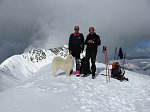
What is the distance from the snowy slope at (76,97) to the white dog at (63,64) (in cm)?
61

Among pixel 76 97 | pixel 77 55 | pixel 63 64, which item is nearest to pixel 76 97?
pixel 76 97

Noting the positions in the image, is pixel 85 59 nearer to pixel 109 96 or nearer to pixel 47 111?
pixel 109 96

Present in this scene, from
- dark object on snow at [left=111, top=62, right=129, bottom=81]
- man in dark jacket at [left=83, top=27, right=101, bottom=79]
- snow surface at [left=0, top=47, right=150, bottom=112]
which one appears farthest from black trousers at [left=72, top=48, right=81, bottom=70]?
dark object on snow at [left=111, top=62, right=129, bottom=81]

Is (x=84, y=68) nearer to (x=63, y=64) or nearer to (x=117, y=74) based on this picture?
(x=63, y=64)

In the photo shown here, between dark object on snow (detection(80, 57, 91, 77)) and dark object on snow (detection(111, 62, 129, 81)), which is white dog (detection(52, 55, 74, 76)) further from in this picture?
dark object on snow (detection(111, 62, 129, 81))

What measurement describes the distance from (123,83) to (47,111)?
9.62 metres

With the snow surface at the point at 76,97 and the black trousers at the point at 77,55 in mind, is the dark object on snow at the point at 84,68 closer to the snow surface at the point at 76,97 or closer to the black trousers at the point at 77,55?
the black trousers at the point at 77,55

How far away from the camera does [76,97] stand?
1605cm

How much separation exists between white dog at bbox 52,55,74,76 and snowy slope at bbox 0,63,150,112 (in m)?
0.61

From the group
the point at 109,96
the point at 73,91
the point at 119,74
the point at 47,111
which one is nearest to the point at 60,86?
the point at 73,91

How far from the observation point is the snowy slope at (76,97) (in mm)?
13969

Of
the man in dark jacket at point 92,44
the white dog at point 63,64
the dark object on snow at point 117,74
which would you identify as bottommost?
the dark object on snow at point 117,74

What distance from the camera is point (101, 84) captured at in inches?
803

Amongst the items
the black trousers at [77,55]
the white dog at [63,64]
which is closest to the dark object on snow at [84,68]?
the black trousers at [77,55]
